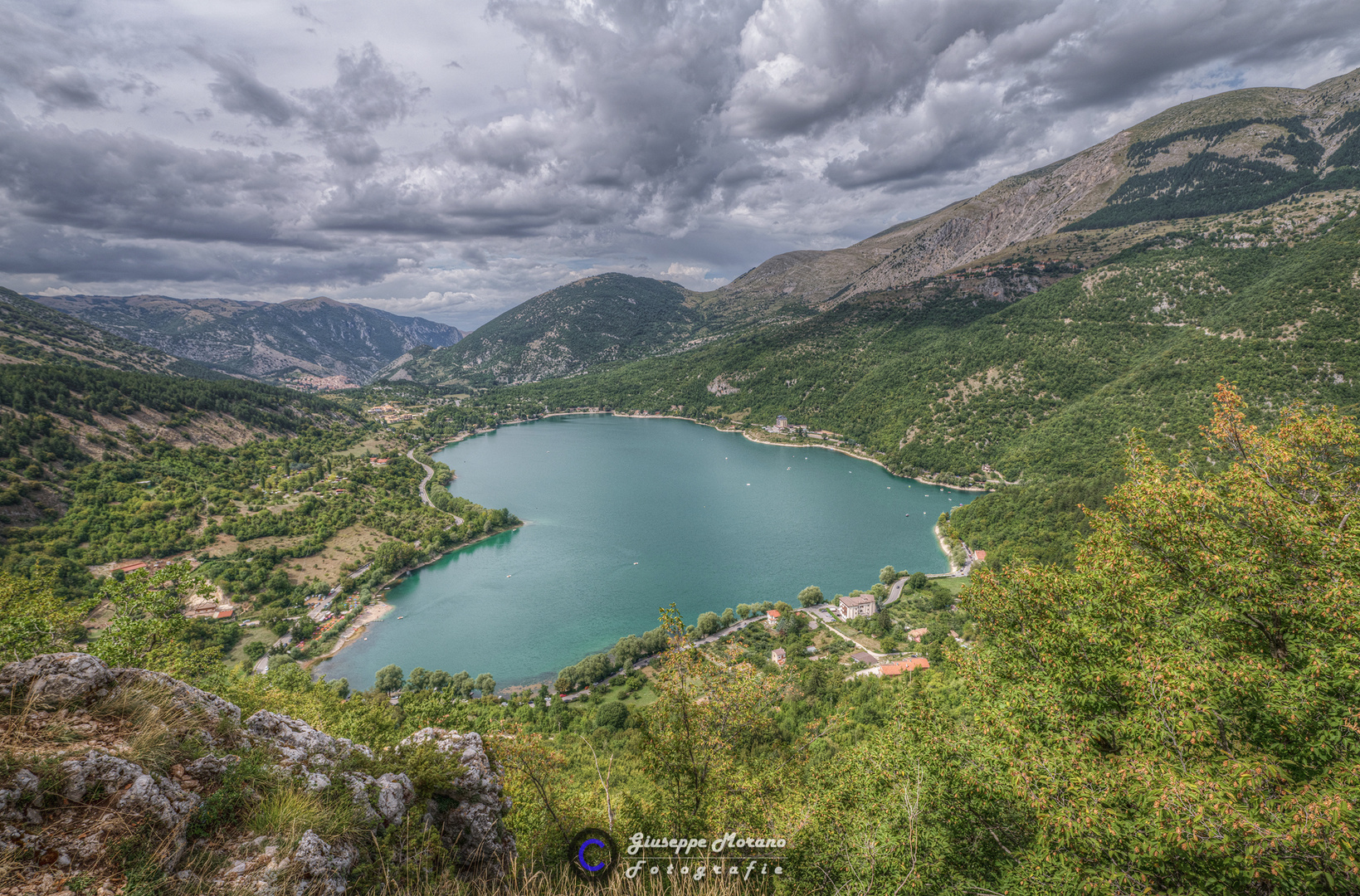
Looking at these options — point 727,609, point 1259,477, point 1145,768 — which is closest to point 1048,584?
point 1259,477

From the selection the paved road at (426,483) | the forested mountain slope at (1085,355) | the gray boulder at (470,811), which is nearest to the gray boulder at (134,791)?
the gray boulder at (470,811)

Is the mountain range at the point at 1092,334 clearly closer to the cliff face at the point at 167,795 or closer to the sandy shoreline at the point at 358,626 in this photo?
the cliff face at the point at 167,795

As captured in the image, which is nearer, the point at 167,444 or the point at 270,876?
the point at 270,876

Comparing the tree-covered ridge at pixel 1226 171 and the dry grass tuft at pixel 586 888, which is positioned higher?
the tree-covered ridge at pixel 1226 171

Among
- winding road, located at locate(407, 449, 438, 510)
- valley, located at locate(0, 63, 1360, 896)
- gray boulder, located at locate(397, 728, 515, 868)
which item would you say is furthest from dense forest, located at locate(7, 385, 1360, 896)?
winding road, located at locate(407, 449, 438, 510)

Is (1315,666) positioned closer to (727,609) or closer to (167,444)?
(727,609)
